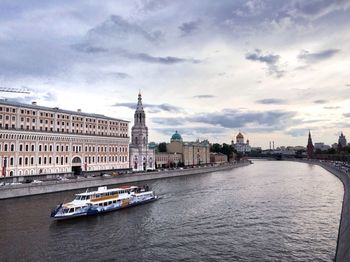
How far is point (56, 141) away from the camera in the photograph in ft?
256

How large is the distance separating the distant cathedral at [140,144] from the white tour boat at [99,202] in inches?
1988

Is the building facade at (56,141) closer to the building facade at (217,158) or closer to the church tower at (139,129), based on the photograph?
the church tower at (139,129)

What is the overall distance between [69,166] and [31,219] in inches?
1676

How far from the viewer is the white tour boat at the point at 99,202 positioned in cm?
4061

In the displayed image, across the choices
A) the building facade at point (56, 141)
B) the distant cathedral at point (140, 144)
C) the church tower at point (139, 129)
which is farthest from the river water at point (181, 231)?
the church tower at point (139, 129)

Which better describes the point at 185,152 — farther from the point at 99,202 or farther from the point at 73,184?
the point at 99,202

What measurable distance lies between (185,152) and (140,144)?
3581cm

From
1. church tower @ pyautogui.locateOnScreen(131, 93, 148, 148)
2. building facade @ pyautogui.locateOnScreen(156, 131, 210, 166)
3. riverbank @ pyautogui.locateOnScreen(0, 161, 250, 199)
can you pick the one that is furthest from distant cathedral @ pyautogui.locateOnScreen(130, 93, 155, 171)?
building facade @ pyautogui.locateOnScreen(156, 131, 210, 166)

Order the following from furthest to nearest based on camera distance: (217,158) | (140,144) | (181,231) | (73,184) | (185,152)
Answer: (217,158) < (185,152) < (140,144) < (73,184) < (181,231)

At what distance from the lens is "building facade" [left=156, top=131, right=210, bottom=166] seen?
135 metres

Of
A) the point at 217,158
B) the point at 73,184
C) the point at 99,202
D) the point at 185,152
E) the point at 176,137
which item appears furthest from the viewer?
the point at 217,158

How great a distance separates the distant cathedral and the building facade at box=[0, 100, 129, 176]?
5755mm

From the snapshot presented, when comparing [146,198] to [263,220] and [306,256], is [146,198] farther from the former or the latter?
[306,256]

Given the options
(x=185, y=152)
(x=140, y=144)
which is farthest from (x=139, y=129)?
(x=185, y=152)
